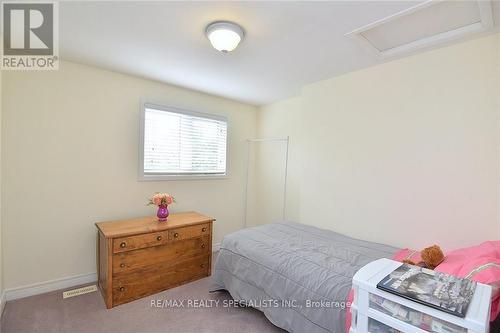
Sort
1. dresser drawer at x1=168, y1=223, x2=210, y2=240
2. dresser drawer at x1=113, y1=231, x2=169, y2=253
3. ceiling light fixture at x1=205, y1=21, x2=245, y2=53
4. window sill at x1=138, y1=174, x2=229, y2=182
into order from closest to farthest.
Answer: ceiling light fixture at x1=205, y1=21, x2=245, y2=53
dresser drawer at x1=113, y1=231, x2=169, y2=253
dresser drawer at x1=168, y1=223, x2=210, y2=240
window sill at x1=138, y1=174, x2=229, y2=182

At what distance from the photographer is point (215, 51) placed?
87.6 inches

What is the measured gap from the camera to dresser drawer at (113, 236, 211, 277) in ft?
7.48

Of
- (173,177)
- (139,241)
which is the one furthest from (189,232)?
(173,177)

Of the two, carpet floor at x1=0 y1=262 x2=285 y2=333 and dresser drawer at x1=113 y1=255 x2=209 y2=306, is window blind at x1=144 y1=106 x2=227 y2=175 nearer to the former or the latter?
dresser drawer at x1=113 y1=255 x2=209 y2=306

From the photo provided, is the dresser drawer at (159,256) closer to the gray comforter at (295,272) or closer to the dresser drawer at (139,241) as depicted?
the dresser drawer at (139,241)

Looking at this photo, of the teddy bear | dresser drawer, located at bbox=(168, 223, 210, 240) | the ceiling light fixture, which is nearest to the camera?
the teddy bear

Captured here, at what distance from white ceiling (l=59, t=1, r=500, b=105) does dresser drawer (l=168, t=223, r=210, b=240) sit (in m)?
1.75

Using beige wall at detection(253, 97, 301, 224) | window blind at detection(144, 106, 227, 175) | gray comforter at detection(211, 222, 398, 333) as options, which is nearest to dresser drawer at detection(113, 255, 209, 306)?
gray comforter at detection(211, 222, 398, 333)

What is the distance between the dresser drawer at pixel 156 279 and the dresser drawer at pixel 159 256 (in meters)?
0.05

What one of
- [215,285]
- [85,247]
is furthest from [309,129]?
[85,247]

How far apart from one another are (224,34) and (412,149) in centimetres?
190

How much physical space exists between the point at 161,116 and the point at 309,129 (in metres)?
1.92

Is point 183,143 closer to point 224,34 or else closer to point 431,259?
point 224,34

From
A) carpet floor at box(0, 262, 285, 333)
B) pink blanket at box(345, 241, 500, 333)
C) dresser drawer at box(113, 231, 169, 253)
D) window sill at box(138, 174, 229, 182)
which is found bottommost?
carpet floor at box(0, 262, 285, 333)
